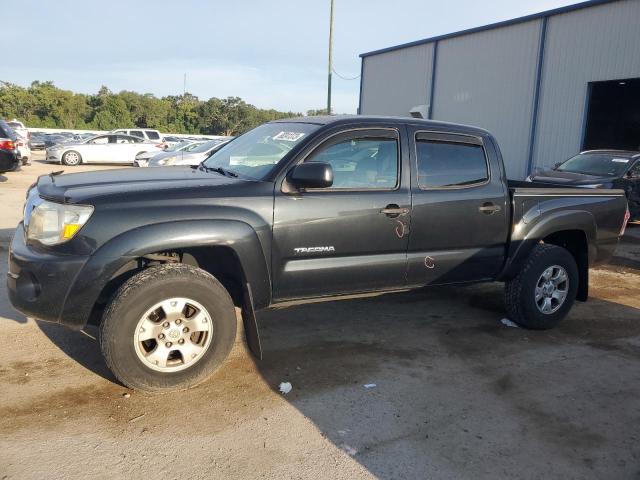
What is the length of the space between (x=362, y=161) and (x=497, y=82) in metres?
17.6

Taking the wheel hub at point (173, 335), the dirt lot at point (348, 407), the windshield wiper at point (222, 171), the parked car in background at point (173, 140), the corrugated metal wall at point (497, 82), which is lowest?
the dirt lot at point (348, 407)

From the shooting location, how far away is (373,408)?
3.42 meters

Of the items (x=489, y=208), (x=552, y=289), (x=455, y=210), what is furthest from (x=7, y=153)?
(x=552, y=289)

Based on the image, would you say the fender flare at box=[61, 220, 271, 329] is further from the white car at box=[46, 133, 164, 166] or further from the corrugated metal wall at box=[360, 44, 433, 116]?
the corrugated metal wall at box=[360, 44, 433, 116]

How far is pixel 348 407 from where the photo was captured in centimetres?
342

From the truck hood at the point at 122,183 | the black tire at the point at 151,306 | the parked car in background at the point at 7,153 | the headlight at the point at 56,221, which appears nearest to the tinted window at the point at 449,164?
the truck hood at the point at 122,183

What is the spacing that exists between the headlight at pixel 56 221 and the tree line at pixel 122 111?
195 feet

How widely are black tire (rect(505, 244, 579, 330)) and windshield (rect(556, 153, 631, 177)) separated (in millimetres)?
7317

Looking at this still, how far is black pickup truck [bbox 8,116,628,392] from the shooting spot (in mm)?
3262

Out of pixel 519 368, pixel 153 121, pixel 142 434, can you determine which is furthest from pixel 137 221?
pixel 153 121

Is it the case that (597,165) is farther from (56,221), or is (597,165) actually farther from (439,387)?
(56,221)

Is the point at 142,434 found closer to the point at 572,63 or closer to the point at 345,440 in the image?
the point at 345,440

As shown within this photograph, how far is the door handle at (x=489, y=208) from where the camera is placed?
4.49 metres

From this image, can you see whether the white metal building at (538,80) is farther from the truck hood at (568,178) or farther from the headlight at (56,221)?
the headlight at (56,221)
